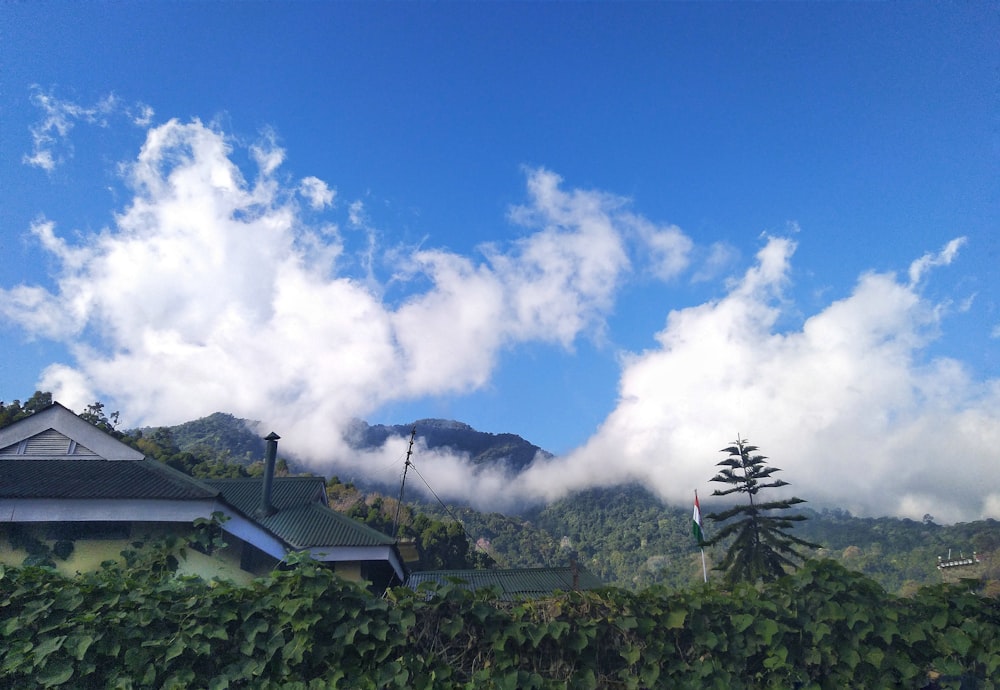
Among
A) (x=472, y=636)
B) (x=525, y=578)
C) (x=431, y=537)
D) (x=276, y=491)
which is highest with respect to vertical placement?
(x=276, y=491)

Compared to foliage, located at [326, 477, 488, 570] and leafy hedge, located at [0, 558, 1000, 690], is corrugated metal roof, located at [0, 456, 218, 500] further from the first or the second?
foliage, located at [326, 477, 488, 570]

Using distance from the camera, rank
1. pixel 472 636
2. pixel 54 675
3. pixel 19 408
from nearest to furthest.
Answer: pixel 54 675, pixel 472 636, pixel 19 408

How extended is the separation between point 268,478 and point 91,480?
9.74 meters

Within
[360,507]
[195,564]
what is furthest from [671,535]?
[195,564]

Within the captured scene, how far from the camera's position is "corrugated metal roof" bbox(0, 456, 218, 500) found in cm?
792

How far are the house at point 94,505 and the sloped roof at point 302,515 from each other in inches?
172

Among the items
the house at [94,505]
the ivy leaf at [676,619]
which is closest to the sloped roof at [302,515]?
the house at [94,505]

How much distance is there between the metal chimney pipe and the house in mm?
6842

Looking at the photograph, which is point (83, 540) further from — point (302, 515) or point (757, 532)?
point (757, 532)

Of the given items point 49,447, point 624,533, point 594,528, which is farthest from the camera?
point 594,528

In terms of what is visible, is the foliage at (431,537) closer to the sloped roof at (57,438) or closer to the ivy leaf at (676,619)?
the sloped roof at (57,438)

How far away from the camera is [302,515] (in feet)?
58.6

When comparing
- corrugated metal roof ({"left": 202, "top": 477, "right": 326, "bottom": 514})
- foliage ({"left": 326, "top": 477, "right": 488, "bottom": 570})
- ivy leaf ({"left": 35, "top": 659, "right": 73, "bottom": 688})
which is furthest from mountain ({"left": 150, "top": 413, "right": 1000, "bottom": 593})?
ivy leaf ({"left": 35, "top": 659, "right": 73, "bottom": 688})

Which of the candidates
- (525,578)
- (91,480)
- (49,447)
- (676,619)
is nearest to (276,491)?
(49,447)
